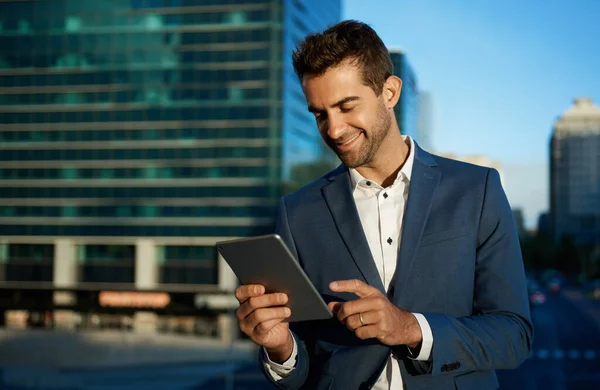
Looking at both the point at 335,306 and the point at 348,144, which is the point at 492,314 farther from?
the point at 348,144

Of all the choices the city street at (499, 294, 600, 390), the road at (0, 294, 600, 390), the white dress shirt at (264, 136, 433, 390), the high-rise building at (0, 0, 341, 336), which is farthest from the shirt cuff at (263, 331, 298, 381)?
the high-rise building at (0, 0, 341, 336)

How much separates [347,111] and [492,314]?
0.57 meters

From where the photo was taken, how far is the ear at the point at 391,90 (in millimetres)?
1787

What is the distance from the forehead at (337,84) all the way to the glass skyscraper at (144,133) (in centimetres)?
4932

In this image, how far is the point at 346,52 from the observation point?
168 cm

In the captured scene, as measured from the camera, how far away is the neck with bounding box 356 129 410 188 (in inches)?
73.1

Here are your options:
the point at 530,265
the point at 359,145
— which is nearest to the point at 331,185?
the point at 359,145

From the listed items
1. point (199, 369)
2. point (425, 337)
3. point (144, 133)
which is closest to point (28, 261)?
point (144, 133)

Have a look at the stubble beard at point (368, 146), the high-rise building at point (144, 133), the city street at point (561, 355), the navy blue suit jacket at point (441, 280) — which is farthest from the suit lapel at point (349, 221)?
the high-rise building at point (144, 133)

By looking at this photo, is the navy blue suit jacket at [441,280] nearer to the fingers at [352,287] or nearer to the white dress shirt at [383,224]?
the white dress shirt at [383,224]

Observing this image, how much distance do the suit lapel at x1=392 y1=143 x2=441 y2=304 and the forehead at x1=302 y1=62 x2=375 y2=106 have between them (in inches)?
10.3

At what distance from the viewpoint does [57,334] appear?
4662cm

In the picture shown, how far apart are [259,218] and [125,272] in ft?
40.1

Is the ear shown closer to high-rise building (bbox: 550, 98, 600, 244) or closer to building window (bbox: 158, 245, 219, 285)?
building window (bbox: 158, 245, 219, 285)
